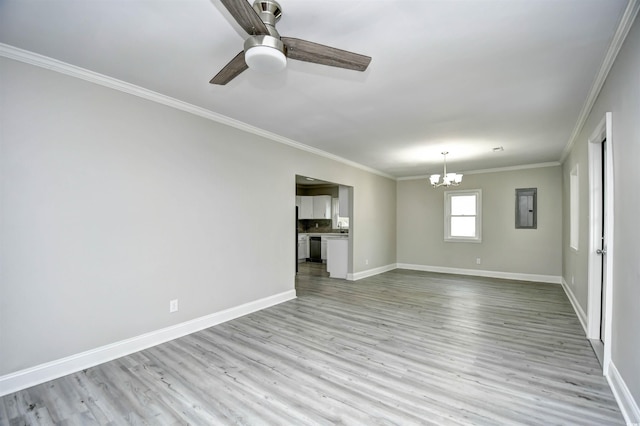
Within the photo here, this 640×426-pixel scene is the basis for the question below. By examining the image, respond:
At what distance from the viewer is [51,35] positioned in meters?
2.12

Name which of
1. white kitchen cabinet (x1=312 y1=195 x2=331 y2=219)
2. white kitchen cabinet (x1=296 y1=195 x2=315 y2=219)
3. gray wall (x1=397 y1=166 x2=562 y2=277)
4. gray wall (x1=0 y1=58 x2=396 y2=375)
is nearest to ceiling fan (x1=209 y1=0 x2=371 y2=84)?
gray wall (x1=0 y1=58 x2=396 y2=375)

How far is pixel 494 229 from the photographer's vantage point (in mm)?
6949

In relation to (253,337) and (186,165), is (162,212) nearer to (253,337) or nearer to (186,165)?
(186,165)

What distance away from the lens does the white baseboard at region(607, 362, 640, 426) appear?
1.79 meters

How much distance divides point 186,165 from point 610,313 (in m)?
4.17

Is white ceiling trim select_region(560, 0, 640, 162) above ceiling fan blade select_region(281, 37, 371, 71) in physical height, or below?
above

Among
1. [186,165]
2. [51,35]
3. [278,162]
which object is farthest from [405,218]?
[51,35]

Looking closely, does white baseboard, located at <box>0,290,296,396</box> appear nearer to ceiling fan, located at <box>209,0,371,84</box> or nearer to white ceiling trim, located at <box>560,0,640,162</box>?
ceiling fan, located at <box>209,0,371,84</box>

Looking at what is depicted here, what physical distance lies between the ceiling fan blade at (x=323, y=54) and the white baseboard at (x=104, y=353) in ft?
9.74

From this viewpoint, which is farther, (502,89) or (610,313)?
(502,89)

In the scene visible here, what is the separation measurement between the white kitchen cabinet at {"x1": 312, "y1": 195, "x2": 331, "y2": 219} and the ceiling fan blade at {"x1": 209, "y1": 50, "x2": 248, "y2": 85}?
707cm

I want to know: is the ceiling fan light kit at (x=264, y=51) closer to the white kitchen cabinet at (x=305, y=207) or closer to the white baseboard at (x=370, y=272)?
the white baseboard at (x=370, y=272)

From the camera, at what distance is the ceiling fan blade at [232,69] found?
1.86 metres

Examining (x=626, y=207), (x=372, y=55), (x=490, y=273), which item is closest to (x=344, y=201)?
(x=490, y=273)
